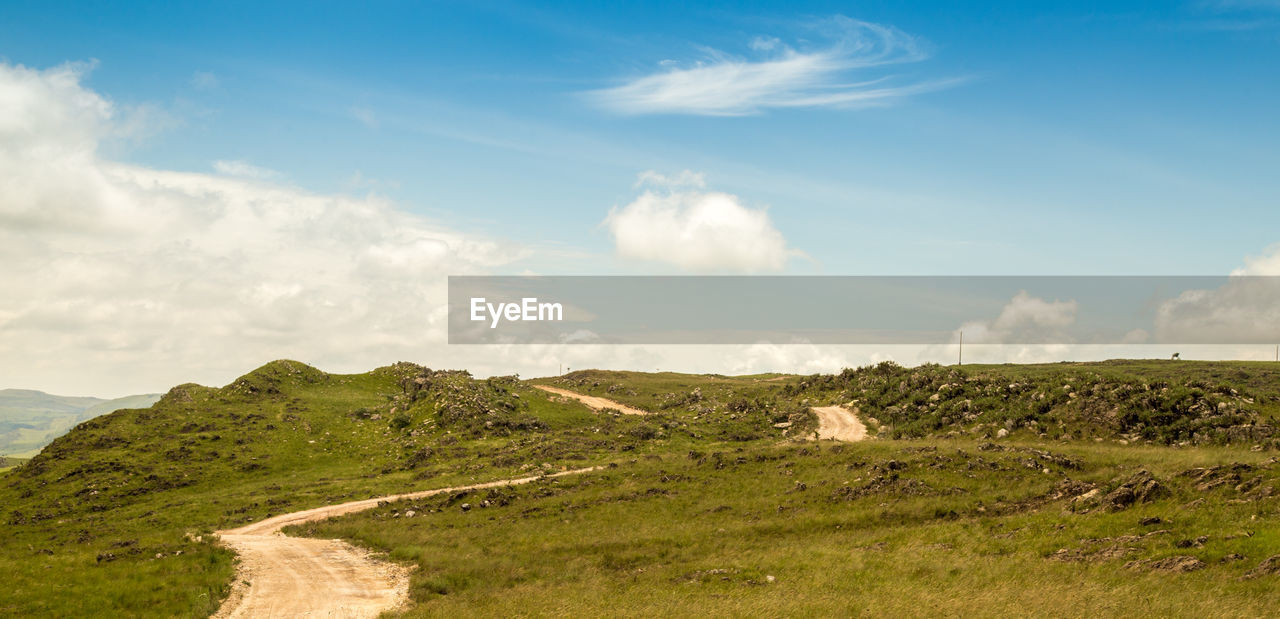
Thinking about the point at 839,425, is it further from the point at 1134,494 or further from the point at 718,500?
the point at 1134,494

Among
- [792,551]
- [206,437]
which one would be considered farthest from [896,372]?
[206,437]

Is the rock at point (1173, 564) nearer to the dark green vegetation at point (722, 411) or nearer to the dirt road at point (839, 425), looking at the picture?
the dirt road at point (839, 425)

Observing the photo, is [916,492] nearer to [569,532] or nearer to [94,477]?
[569,532]

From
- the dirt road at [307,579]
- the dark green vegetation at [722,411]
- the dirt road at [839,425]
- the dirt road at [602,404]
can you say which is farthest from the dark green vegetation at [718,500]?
the dirt road at [602,404]

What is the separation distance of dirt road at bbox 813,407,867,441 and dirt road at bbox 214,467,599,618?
1678 inches

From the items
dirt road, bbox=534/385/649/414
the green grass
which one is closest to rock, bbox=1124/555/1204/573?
the green grass

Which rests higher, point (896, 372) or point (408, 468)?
point (896, 372)

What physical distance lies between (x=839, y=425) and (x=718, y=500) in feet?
99.7

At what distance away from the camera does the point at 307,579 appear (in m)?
30.7

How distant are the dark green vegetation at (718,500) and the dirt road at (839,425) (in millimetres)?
2171

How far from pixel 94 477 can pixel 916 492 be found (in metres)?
70.4

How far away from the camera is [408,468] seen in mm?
65000

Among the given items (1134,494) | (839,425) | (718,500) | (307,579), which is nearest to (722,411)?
(839,425)

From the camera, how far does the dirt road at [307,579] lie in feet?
88.1
